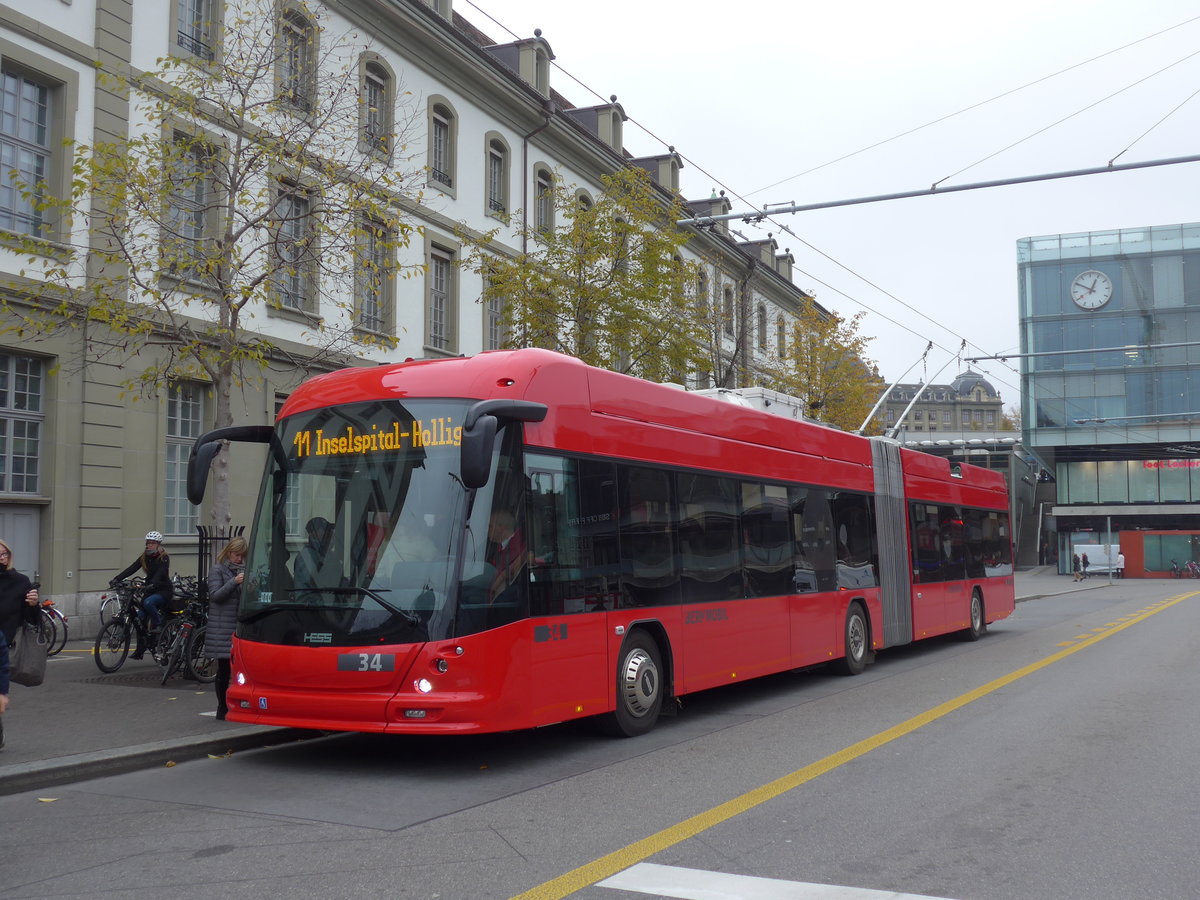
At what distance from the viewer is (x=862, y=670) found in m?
15.1

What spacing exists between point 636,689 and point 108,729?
4318 mm

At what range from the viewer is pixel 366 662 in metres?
7.95

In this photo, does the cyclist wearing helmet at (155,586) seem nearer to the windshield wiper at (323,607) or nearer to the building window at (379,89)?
the windshield wiper at (323,607)

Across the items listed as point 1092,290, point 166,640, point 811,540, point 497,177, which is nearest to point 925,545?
point 811,540

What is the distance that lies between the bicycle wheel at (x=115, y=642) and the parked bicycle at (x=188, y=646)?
0.86 meters

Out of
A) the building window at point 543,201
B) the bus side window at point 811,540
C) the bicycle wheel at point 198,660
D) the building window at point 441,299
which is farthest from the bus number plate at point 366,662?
the building window at point 543,201

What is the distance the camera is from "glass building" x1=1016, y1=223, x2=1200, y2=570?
63.6 meters

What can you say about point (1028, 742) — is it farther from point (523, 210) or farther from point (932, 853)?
point (523, 210)

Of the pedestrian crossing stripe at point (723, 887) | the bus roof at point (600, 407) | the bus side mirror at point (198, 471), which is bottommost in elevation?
the pedestrian crossing stripe at point (723, 887)

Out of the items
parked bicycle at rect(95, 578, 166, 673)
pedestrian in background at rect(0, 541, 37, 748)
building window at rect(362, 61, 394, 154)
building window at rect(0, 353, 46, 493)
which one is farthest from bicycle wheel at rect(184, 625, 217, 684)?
building window at rect(362, 61, 394, 154)

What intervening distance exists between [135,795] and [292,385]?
1440 centimetres

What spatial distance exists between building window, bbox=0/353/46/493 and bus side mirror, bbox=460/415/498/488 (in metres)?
11.7

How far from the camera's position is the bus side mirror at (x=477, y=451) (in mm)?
7137

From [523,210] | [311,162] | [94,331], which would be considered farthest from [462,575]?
[523,210]
